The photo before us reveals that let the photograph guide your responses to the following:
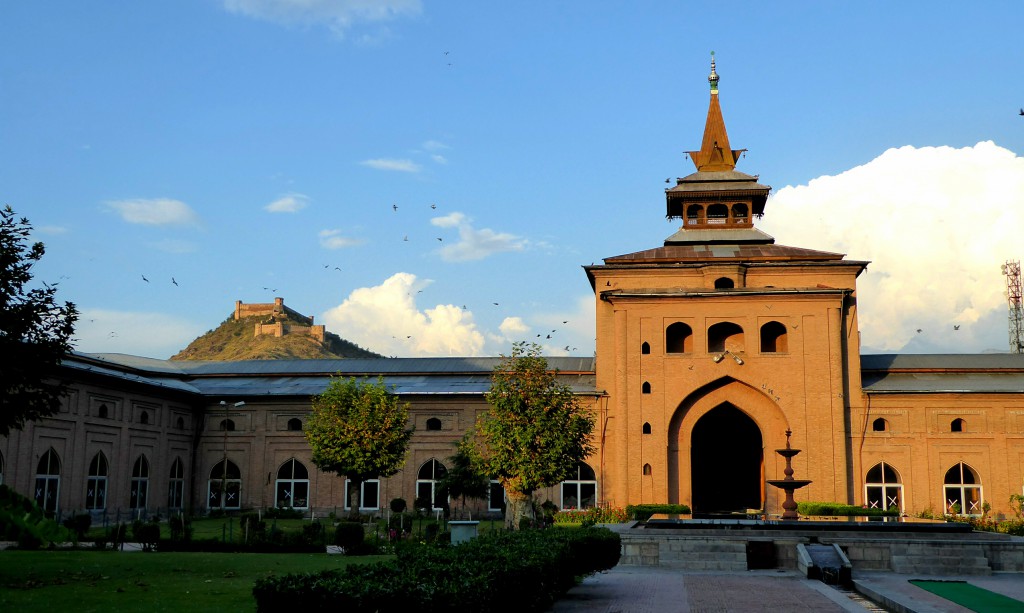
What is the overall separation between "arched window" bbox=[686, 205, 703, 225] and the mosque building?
238 centimetres

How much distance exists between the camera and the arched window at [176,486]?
4728cm

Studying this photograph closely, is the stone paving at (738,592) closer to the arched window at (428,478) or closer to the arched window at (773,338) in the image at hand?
the arched window at (773,338)

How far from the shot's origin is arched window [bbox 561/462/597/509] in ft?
152

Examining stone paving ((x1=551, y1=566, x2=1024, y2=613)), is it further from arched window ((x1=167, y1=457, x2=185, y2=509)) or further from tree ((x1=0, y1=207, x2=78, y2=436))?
arched window ((x1=167, y1=457, x2=185, y2=509))

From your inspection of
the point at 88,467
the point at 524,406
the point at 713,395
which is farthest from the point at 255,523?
the point at 713,395

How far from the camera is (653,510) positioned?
1606 inches

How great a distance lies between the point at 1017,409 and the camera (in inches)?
1743

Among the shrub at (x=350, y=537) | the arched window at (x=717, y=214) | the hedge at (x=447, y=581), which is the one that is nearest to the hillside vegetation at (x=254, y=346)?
the arched window at (x=717, y=214)

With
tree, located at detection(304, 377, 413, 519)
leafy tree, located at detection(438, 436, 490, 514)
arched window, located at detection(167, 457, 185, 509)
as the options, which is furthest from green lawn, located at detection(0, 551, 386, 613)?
arched window, located at detection(167, 457, 185, 509)

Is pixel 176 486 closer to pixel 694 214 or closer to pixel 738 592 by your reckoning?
pixel 694 214

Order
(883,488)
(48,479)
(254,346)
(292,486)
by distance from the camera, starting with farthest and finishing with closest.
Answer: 1. (254,346)
2. (292,486)
3. (883,488)
4. (48,479)

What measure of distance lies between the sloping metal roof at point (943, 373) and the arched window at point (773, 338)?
13.8 feet

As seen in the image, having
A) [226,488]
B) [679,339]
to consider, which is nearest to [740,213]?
[679,339]

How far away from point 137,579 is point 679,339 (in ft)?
108
